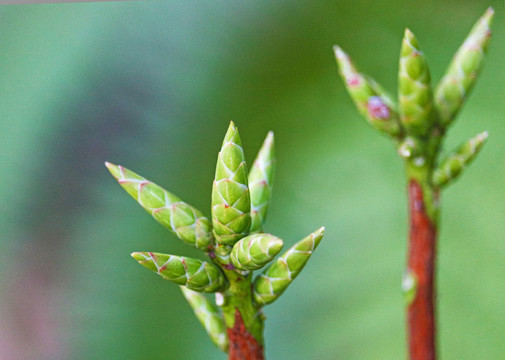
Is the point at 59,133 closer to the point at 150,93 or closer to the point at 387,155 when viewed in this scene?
the point at 150,93

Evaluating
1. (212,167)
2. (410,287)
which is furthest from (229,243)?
(212,167)

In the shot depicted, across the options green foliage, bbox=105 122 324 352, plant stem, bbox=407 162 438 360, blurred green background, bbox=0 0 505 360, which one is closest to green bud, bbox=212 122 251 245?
green foliage, bbox=105 122 324 352

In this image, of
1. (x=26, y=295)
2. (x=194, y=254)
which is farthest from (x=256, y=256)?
(x=26, y=295)

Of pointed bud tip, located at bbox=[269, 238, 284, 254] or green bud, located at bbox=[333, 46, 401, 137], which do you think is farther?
green bud, located at bbox=[333, 46, 401, 137]

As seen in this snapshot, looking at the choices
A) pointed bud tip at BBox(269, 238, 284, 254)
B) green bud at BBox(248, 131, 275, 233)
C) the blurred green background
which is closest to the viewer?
pointed bud tip at BBox(269, 238, 284, 254)

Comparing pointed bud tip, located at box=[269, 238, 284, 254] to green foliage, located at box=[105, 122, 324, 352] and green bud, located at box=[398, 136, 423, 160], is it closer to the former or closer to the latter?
green foliage, located at box=[105, 122, 324, 352]

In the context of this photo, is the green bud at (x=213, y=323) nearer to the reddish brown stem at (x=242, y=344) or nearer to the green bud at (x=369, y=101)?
the reddish brown stem at (x=242, y=344)

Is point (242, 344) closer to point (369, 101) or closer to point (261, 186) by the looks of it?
point (261, 186)
